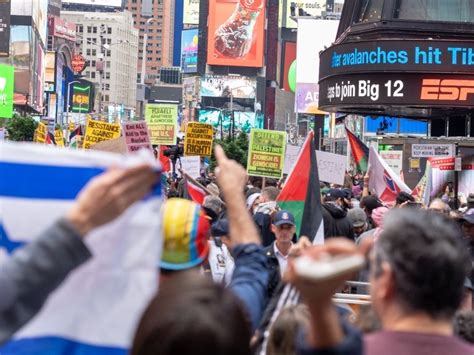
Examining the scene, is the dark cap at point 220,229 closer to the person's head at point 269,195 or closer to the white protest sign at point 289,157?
the person's head at point 269,195

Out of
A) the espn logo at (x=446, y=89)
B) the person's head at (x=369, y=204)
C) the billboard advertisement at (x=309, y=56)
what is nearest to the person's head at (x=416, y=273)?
the person's head at (x=369, y=204)

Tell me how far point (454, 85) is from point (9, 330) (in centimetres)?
2337

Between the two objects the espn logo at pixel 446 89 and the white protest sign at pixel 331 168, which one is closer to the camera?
the white protest sign at pixel 331 168

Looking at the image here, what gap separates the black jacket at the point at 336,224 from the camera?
10031 millimetres

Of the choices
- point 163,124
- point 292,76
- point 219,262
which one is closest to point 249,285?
point 219,262

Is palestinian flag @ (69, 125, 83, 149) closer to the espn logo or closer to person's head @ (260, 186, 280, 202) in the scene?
the espn logo

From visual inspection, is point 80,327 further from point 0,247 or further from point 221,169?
point 221,169

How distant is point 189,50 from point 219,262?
178 metres

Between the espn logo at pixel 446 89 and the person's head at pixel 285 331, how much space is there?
73.3 ft

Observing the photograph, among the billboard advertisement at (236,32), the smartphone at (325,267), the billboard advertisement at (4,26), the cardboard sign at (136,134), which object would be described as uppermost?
the billboard advertisement at (236,32)

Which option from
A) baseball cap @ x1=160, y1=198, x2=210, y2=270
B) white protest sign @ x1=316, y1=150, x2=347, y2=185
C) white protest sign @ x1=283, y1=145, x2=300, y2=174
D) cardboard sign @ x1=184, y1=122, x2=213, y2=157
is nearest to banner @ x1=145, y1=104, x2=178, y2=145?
cardboard sign @ x1=184, y1=122, x2=213, y2=157

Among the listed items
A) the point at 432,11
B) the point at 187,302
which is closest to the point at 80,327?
the point at 187,302

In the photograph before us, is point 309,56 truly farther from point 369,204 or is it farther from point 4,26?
point 369,204

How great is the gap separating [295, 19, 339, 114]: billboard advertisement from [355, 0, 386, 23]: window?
138 ft
